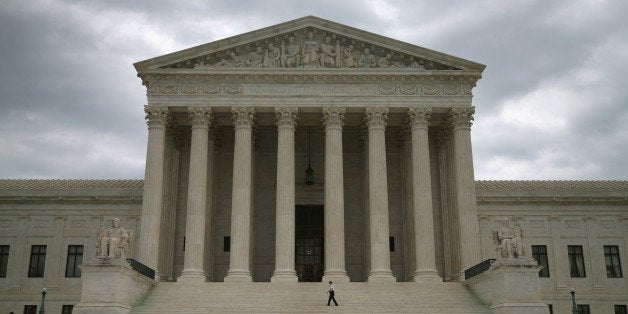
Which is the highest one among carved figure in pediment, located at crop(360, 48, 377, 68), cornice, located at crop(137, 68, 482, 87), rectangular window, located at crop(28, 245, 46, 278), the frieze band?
Result: carved figure in pediment, located at crop(360, 48, 377, 68)

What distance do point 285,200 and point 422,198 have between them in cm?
Result: 836

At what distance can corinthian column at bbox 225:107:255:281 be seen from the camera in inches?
1502

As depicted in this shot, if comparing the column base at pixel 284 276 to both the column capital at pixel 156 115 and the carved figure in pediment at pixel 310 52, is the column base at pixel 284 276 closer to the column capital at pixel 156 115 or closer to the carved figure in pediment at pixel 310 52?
the column capital at pixel 156 115

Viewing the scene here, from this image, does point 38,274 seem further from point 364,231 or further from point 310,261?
point 364,231

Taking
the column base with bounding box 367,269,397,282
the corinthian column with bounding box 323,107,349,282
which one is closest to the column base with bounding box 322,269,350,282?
the corinthian column with bounding box 323,107,349,282

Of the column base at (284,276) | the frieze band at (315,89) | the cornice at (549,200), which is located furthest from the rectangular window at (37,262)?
the cornice at (549,200)

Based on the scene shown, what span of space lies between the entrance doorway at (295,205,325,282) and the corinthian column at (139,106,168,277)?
A: 10.2 m

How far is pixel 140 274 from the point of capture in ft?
110

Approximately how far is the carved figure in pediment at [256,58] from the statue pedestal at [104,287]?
Answer: 51.3ft

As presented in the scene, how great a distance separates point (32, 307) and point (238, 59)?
2207 centimetres

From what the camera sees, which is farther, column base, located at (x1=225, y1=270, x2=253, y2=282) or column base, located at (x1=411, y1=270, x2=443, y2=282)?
column base, located at (x1=411, y1=270, x2=443, y2=282)

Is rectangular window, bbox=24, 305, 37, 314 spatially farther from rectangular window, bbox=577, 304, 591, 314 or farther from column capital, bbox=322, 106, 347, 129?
rectangular window, bbox=577, 304, 591, 314

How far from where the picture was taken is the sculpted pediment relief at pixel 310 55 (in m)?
41.0

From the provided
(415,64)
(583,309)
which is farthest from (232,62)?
(583,309)
